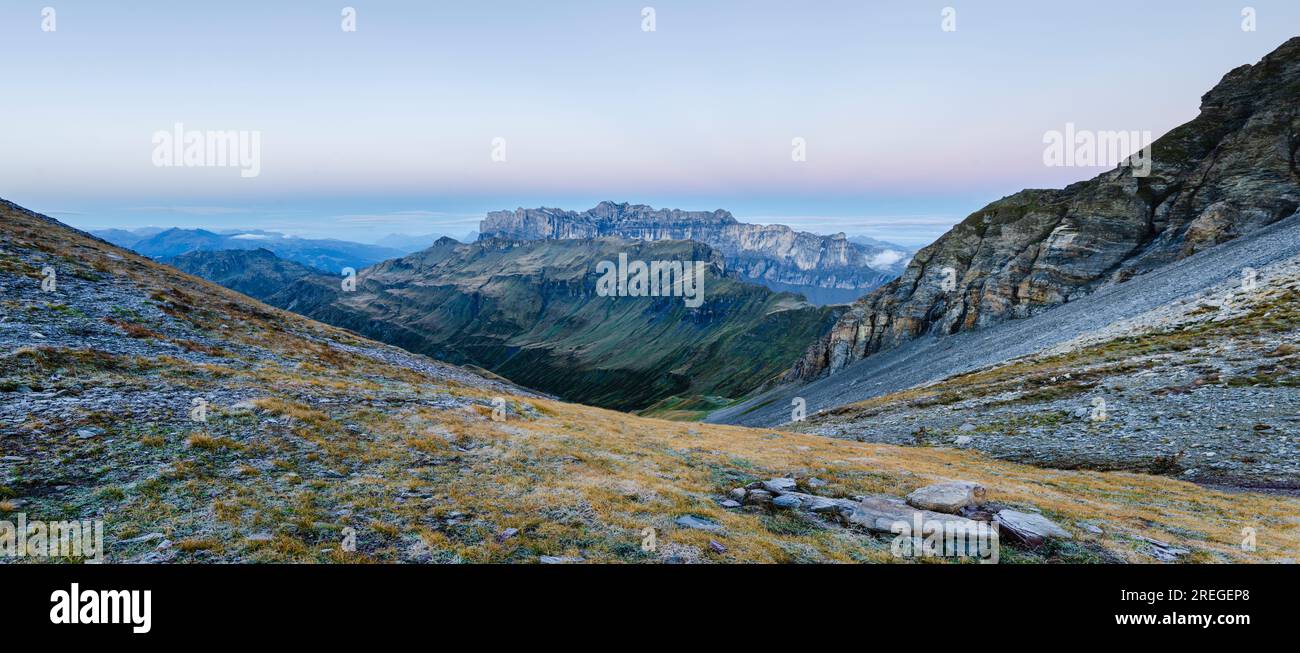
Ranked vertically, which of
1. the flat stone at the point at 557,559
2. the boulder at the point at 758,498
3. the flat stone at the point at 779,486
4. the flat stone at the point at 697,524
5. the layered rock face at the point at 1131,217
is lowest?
the flat stone at the point at 779,486

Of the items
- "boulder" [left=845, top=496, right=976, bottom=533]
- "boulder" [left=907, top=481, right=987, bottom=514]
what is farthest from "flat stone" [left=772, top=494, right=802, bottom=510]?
"boulder" [left=907, top=481, right=987, bottom=514]

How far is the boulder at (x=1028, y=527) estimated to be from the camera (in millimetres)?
13914

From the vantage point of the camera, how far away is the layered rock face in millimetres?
76938

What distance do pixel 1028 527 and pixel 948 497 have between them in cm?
218

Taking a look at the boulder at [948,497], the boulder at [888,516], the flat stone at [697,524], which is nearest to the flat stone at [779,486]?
the boulder at [888,516]

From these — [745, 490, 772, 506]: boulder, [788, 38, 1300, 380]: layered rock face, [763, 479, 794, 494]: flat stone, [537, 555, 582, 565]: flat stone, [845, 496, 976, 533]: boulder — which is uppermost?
[788, 38, 1300, 380]: layered rock face

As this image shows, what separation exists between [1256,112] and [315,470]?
5832 inches

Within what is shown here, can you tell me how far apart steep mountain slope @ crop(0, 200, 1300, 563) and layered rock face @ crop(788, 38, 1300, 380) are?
260 ft

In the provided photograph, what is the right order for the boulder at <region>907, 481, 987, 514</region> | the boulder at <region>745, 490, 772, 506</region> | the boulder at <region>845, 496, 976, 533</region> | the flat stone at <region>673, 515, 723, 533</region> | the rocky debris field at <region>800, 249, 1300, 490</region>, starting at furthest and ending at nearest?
the rocky debris field at <region>800, 249, 1300, 490</region>, the boulder at <region>745, 490, 772, 506</region>, the boulder at <region>907, 481, 987, 514</region>, the boulder at <region>845, 496, 976, 533</region>, the flat stone at <region>673, 515, 723, 533</region>

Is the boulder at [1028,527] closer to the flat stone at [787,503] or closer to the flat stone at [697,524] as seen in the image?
the flat stone at [787,503]

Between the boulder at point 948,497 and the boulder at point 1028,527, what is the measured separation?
103 centimetres

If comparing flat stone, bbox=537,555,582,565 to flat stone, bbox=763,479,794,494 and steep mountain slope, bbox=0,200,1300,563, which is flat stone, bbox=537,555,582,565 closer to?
steep mountain slope, bbox=0,200,1300,563
